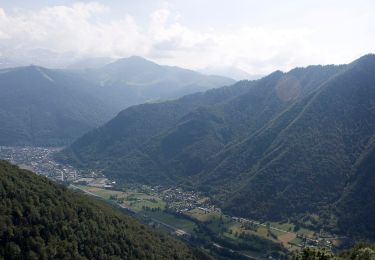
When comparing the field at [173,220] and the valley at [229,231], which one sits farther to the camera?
the field at [173,220]

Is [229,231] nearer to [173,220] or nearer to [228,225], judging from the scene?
[228,225]

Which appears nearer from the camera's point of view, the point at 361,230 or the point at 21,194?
the point at 21,194

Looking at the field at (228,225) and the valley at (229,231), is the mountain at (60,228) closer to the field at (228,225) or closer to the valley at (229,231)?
the valley at (229,231)

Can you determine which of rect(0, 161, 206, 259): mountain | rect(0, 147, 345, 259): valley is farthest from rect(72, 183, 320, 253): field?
rect(0, 161, 206, 259): mountain

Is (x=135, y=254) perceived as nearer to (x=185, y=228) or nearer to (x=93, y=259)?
(x=93, y=259)

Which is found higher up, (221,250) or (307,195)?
(307,195)

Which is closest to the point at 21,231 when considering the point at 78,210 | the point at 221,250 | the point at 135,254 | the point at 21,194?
the point at 21,194

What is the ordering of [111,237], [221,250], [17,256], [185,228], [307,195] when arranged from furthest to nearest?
[307,195] < [185,228] < [221,250] < [111,237] < [17,256]

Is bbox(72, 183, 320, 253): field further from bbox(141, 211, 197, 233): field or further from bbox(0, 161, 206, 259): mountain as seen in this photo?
bbox(0, 161, 206, 259): mountain

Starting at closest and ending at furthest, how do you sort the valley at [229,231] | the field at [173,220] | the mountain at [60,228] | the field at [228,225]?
the mountain at [60,228] → the valley at [229,231] → the field at [228,225] → the field at [173,220]

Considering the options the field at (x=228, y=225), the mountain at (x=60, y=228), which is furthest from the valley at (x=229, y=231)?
the mountain at (x=60, y=228)
